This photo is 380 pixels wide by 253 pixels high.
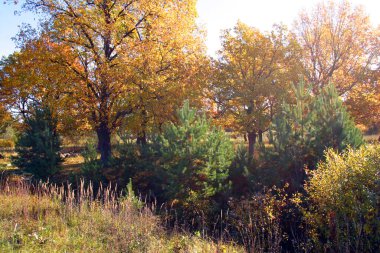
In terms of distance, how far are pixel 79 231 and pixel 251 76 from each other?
13.3 metres

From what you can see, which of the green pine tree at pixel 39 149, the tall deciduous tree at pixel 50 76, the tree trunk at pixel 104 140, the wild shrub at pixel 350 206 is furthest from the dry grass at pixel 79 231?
the tree trunk at pixel 104 140

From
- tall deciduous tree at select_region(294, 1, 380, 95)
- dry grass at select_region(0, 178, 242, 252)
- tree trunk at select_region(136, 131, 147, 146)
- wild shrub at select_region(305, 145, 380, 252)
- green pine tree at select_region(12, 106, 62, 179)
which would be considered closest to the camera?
dry grass at select_region(0, 178, 242, 252)

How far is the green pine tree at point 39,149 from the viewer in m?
13.5

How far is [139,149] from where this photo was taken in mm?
14625

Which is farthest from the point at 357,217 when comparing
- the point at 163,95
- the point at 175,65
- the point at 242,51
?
the point at 242,51

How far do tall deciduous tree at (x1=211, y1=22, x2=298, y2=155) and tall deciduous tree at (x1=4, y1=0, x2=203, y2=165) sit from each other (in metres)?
2.71

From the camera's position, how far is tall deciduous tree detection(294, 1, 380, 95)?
18.8 meters

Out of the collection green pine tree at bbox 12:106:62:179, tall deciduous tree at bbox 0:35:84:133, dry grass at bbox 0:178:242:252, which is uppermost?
tall deciduous tree at bbox 0:35:84:133

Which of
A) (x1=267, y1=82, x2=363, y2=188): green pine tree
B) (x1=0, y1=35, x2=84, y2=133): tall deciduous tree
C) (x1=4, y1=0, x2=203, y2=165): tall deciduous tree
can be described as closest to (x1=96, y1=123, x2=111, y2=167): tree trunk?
(x1=4, y1=0, x2=203, y2=165): tall deciduous tree

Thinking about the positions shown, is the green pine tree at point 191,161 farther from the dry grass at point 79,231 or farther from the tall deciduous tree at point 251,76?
the tall deciduous tree at point 251,76

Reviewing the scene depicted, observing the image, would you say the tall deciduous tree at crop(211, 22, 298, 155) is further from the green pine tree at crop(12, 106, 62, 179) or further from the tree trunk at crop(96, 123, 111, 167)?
the green pine tree at crop(12, 106, 62, 179)

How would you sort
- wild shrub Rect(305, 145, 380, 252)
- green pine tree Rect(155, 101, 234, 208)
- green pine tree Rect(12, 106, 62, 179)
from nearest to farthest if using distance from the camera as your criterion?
wild shrub Rect(305, 145, 380, 252)
green pine tree Rect(155, 101, 234, 208)
green pine tree Rect(12, 106, 62, 179)

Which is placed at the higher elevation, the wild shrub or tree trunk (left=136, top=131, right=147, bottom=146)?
tree trunk (left=136, top=131, right=147, bottom=146)

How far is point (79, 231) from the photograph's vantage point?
5.84 m
